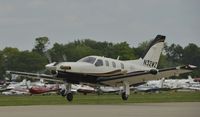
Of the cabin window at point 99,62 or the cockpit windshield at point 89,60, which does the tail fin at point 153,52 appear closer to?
the cabin window at point 99,62

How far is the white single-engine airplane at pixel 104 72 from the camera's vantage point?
129ft

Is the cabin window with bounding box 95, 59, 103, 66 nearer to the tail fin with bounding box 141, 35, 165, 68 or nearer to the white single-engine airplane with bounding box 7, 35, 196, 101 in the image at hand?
the white single-engine airplane with bounding box 7, 35, 196, 101

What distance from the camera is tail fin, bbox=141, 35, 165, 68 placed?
1864 inches

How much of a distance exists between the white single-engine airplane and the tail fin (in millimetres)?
1428

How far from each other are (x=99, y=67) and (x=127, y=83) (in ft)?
10.5

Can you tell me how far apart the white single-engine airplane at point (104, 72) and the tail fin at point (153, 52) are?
1428mm

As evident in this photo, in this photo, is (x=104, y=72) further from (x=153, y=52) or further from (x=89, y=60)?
(x=153, y=52)

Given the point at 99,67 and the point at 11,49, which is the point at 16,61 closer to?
the point at 11,49

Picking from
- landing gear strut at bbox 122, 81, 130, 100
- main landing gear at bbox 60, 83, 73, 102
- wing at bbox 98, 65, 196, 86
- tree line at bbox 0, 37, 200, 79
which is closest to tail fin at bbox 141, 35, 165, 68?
wing at bbox 98, 65, 196, 86

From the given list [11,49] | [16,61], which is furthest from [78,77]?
[11,49]

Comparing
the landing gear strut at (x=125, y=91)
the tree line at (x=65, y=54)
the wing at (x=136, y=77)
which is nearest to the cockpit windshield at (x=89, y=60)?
the wing at (x=136, y=77)

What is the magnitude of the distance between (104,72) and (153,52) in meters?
7.62

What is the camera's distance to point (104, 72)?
41500 mm

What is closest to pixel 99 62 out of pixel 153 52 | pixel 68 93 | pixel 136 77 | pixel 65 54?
pixel 68 93
